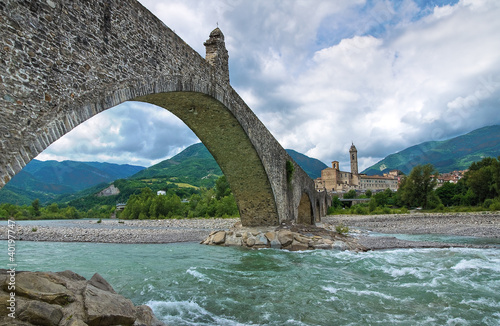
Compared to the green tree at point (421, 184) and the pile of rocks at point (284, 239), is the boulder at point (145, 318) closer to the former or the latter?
the pile of rocks at point (284, 239)

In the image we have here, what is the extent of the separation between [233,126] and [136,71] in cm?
584

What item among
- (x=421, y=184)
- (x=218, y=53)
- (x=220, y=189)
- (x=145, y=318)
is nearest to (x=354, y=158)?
(x=421, y=184)

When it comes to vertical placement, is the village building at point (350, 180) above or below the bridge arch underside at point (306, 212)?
above

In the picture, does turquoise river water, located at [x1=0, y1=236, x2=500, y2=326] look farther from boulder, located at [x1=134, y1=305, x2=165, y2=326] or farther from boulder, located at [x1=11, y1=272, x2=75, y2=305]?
boulder, located at [x1=11, y1=272, x2=75, y2=305]

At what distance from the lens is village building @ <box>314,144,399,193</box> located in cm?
9644

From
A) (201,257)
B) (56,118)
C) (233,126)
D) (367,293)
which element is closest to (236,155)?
(233,126)

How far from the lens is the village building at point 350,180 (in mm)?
96438

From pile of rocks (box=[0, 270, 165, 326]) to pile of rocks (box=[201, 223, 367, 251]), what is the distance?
31.2 feet

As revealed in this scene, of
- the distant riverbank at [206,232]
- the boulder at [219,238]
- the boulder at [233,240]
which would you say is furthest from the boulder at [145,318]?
the distant riverbank at [206,232]

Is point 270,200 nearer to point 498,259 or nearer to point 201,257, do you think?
point 201,257

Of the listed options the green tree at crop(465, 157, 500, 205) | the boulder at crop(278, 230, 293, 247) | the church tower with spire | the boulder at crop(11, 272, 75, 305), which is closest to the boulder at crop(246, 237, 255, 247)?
the boulder at crop(278, 230, 293, 247)

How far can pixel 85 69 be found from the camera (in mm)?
5336

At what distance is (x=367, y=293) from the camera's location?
6531mm

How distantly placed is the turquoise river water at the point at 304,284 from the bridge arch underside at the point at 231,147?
13.4ft
